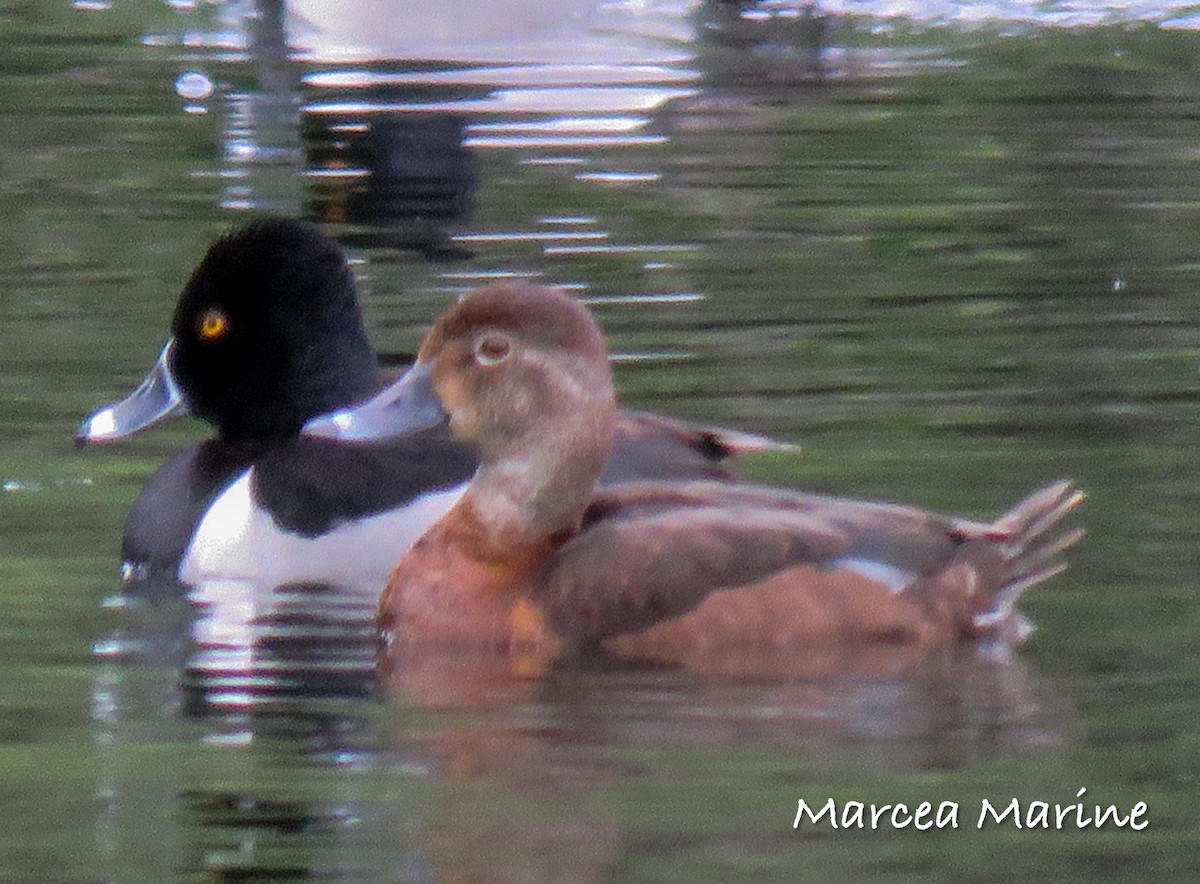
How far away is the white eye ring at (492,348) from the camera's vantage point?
25.3 ft

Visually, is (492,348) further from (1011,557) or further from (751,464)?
(751,464)

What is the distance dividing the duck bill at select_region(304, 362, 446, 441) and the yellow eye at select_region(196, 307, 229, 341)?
122 centimetres

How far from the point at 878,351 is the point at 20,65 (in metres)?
7.04

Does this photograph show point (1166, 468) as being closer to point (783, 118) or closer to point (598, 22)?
point (783, 118)

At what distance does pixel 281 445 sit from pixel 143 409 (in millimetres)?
433

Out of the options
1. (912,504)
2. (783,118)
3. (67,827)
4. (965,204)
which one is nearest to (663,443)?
(912,504)

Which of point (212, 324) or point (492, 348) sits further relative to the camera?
point (212, 324)

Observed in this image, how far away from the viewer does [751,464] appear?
9.23 meters

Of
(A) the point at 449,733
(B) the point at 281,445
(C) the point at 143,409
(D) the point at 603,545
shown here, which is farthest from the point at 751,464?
(A) the point at 449,733

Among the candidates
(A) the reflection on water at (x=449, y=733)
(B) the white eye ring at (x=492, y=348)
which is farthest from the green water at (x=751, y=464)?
(B) the white eye ring at (x=492, y=348)

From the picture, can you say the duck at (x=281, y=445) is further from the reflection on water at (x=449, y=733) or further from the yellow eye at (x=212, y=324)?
the reflection on water at (x=449, y=733)

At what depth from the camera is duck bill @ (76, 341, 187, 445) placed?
894 centimetres

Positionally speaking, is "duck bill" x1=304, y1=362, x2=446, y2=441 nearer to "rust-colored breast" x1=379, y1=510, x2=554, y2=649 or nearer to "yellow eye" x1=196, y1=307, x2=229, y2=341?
"rust-colored breast" x1=379, y1=510, x2=554, y2=649

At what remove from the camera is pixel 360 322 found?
29.9 ft
